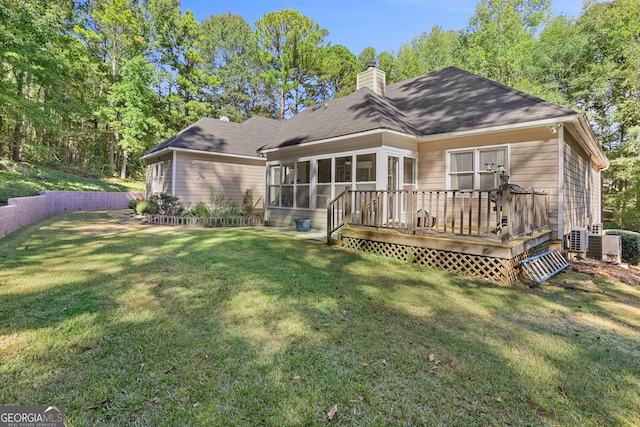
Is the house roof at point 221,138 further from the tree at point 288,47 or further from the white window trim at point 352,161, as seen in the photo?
the tree at point 288,47

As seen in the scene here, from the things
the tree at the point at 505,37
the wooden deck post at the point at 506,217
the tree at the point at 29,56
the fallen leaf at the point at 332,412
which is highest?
the tree at the point at 505,37

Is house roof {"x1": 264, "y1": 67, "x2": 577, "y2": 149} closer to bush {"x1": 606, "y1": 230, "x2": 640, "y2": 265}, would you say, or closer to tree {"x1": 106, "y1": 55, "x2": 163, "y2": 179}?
bush {"x1": 606, "y1": 230, "x2": 640, "y2": 265}

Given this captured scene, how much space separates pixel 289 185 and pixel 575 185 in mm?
9280

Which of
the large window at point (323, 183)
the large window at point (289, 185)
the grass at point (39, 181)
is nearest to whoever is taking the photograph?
the large window at point (323, 183)

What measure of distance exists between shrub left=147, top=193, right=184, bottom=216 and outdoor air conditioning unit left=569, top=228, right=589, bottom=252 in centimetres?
1329

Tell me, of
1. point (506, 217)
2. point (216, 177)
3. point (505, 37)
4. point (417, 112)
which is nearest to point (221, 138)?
point (216, 177)

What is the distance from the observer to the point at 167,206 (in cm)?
1222

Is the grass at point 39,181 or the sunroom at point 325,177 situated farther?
the grass at point 39,181

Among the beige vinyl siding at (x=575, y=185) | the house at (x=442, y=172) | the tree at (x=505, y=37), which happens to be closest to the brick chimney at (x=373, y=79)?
the house at (x=442, y=172)

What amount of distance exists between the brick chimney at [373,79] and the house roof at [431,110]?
0.58 metres

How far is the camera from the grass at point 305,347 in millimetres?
2061

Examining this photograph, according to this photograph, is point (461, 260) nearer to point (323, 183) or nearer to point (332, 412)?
point (332, 412)

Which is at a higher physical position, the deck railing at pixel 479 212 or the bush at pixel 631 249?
the deck railing at pixel 479 212

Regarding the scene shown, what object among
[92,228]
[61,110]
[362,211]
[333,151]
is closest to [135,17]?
[61,110]
